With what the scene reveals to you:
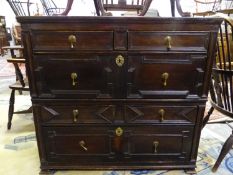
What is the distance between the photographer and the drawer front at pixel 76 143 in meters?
1.40

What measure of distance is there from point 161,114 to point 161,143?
0.22 metres

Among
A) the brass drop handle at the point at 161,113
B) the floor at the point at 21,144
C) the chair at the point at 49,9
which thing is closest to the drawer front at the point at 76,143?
the floor at the point at 21,144

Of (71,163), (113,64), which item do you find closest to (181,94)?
(113,64)

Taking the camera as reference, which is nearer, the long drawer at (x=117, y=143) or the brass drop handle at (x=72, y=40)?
the brass drop handle at (x=72, y=40)

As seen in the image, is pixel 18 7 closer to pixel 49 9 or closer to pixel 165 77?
pixel 49 9

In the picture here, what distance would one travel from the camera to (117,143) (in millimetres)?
1435

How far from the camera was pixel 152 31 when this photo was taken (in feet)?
3.90

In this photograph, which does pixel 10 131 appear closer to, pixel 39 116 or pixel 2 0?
pixel 39 116

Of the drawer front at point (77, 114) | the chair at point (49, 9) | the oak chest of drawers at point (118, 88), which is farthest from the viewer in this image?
the chair at point (49, 9)

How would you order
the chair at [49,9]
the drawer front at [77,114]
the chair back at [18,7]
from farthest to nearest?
the chair at [49,9], the chair back at [18,7], the drawer front at [77,114]

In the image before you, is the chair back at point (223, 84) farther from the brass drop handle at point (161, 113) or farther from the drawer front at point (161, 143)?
the brass drop handle at point (161, 113)

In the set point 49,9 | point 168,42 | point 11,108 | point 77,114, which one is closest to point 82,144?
point 77,114

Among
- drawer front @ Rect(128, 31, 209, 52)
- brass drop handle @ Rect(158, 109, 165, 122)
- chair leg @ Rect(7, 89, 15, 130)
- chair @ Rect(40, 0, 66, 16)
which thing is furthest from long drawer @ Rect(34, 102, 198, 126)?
chair @ Rect(40, 0, 66, 16)

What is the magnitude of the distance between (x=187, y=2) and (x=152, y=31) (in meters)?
4.51
